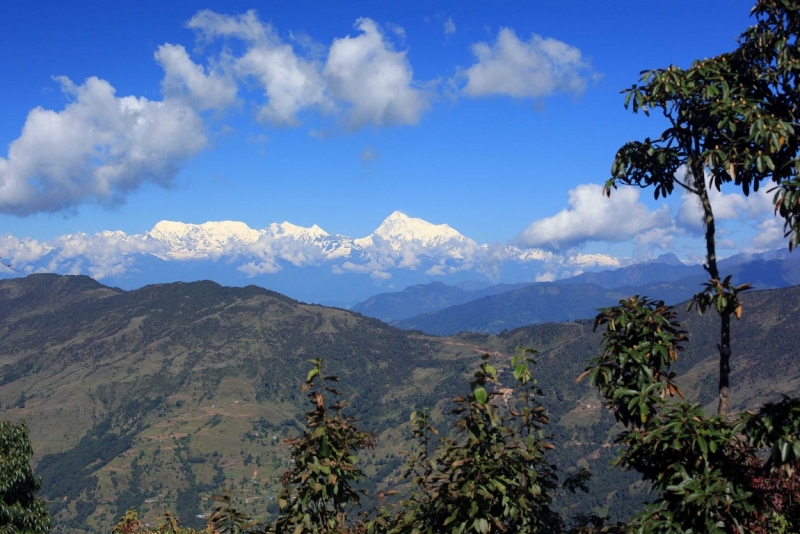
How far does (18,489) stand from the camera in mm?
23297

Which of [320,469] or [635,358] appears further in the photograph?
[320,469]

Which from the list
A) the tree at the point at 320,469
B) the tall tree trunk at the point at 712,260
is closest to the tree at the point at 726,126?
the tall tree trunk at the point at 712,260

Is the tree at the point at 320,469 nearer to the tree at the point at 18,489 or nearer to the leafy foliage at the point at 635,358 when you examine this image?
the leafy foliage at the point at 635,358

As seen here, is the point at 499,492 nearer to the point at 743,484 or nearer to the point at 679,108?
the point at 743,484

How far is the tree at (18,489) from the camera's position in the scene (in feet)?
72.6

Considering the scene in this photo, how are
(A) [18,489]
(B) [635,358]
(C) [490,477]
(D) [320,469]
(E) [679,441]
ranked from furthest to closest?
(A) [18,489]
(D) [320,469]
(C) [490,477]
(B) [635,358]
(E) [679,441]

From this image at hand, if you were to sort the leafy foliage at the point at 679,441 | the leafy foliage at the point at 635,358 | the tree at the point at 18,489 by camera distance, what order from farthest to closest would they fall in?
1. the tree at the point at 18,489
2. the leafy foliage at the point at 635,358
3. the leafy foliage at the point at 679,441

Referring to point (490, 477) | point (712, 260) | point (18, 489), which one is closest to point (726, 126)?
point (712, 260)

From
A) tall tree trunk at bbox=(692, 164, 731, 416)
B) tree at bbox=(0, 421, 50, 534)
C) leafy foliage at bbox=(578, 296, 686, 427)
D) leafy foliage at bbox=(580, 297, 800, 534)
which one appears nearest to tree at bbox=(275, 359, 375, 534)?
leafy foliage at bbox=(580, 297, 800, 534)

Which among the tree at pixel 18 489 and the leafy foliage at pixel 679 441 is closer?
the leafy foliage at pixel 679 441

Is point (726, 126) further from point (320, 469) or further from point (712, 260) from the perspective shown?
point (320, 469)

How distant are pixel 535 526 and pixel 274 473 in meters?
191

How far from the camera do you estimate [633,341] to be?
9.06 m

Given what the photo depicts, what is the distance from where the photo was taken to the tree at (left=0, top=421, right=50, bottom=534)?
2214 centimetres
